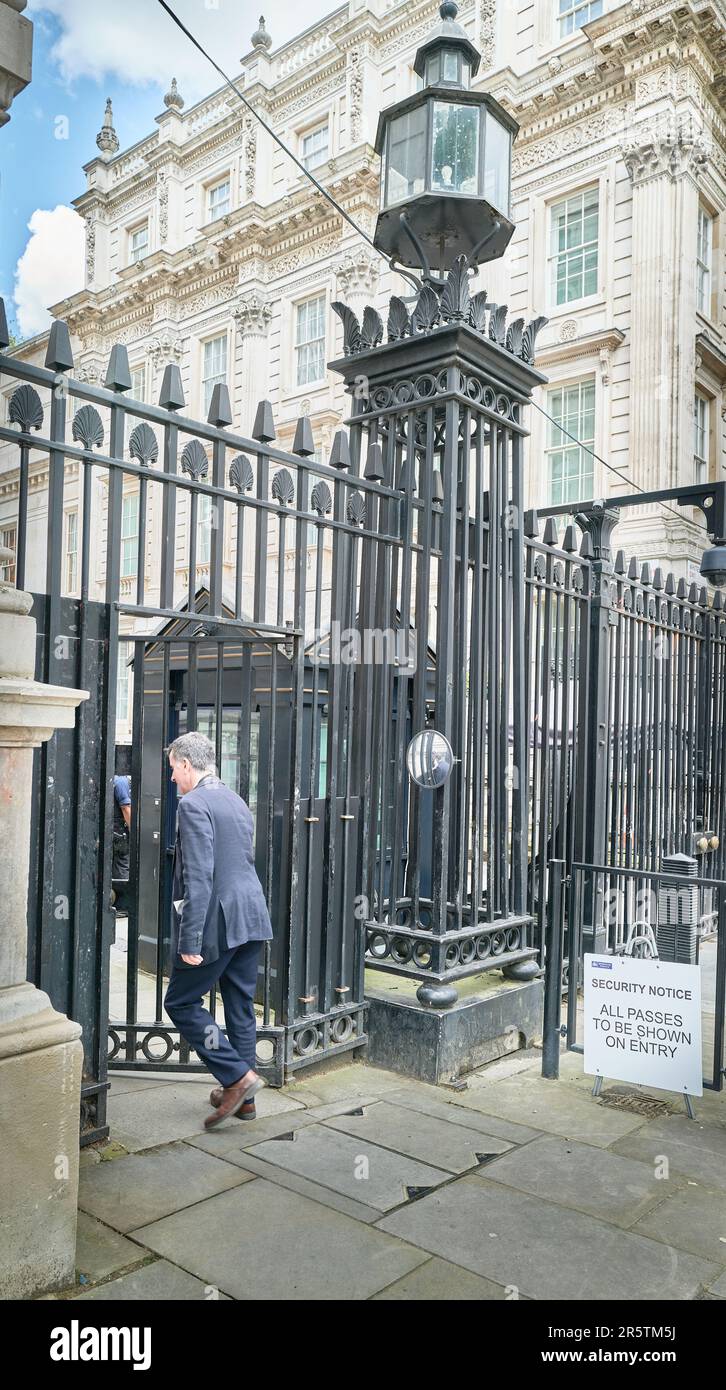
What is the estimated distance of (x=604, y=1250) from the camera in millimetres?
3215

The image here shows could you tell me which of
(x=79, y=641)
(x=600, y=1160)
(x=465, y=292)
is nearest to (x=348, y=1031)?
(x=600, y=1160)

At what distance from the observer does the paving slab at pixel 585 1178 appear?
3.57 meters

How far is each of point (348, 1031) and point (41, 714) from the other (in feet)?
9.86

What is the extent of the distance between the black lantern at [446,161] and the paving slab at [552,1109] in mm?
4645

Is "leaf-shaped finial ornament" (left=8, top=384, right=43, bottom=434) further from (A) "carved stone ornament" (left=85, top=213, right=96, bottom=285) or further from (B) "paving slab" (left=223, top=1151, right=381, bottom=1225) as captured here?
(A) "carved stone ornament" (left=85, top=213, right=96, bottom=285)

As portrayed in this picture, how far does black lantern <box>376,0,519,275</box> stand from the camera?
18.1ft

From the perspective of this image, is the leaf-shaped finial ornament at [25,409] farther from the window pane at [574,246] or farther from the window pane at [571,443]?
the window pane at [574,246]

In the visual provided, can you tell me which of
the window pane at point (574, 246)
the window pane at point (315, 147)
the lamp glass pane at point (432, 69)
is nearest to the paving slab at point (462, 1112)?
the lamp glass pane at point (432, 69)

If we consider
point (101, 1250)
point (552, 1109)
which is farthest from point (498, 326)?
point (101, 1250)

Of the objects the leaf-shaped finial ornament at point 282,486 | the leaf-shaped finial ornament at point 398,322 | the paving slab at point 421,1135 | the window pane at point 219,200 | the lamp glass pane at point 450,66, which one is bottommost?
the paving slab at point 421,1135

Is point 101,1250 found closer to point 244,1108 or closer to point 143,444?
point 244,1108

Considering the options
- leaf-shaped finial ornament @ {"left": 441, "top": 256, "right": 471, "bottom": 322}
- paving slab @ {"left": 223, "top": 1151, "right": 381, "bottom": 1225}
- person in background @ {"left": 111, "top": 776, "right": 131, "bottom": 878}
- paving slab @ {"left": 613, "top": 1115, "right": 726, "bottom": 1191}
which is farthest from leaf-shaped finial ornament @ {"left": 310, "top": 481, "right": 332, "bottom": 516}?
person in background @ {"left": 111, "top": 776, "right": 131, "bottom": 878}

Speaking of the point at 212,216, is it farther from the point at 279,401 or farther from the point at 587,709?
the point at 587,709
